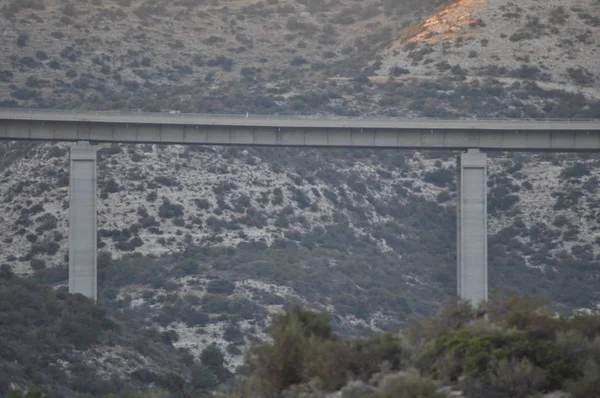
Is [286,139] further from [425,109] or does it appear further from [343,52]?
[343,52]

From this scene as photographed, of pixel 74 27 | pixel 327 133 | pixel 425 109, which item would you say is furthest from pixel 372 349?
pixel 74 27

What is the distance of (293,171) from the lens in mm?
101000

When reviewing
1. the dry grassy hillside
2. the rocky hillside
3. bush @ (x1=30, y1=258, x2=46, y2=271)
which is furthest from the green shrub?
the dry grassy hillside

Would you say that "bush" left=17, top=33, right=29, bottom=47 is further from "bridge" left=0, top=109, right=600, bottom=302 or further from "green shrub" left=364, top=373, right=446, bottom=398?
"green shrub" left=364, top=373, right=446, bottom=398

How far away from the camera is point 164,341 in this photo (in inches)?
2844

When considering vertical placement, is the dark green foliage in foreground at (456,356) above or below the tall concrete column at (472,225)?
below

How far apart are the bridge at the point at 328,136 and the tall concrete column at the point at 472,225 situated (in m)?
0.04

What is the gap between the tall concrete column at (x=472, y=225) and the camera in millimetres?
69812

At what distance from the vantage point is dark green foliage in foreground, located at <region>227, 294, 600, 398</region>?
32.2m

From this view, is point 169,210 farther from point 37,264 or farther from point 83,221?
point 83,221

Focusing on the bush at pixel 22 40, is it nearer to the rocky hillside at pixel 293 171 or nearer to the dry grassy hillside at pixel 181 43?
the dry grassy hillside at pixel 181 43

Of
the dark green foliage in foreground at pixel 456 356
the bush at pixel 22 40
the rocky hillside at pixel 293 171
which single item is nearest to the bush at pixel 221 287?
the rocky hillside at pixel 293 171

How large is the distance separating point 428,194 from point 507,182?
16.0 ft

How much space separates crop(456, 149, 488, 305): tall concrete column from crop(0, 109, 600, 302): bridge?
0.04 meters
